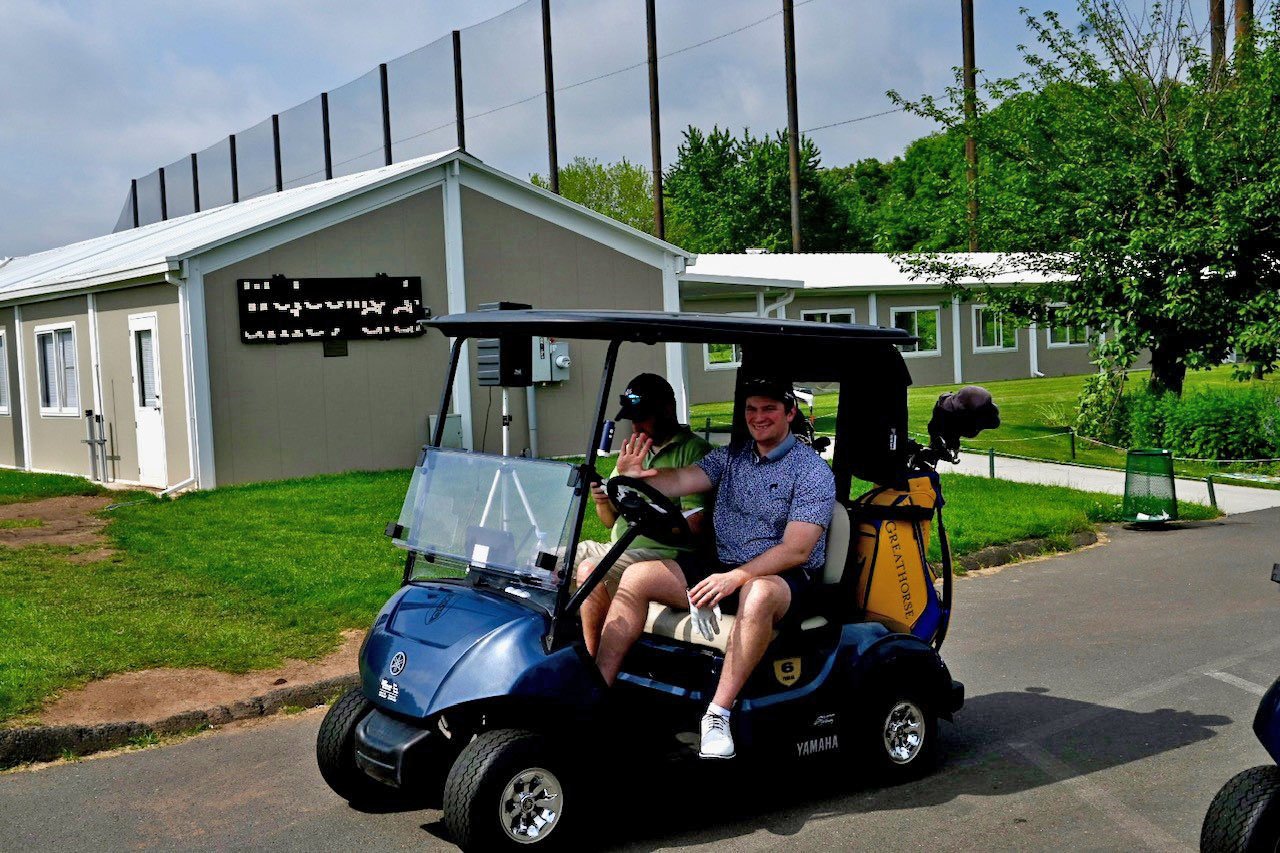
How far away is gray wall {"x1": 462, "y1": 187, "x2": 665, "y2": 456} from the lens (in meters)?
18.7

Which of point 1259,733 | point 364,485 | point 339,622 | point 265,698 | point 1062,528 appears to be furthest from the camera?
point 364,485

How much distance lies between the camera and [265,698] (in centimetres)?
707

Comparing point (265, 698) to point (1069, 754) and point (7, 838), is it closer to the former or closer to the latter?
point (7, 838)

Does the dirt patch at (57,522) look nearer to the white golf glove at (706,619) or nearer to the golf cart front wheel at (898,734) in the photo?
the white golf glove at (706,619)

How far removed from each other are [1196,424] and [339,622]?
13684mm

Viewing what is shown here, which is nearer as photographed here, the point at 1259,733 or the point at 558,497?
the point at 1259,733

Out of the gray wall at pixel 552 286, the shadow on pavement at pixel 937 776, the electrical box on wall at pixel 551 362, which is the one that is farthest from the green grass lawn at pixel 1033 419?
the shadow on pavement at pixel 937 776

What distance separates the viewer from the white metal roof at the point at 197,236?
16.7 metres

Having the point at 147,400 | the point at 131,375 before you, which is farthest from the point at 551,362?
the point at 131,375

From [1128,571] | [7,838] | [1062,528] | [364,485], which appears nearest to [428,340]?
[364,485]

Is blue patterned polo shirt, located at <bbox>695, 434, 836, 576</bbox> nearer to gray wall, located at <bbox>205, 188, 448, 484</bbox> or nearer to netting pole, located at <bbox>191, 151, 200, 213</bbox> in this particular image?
gray wall, located at <bbox>205, 188, 448, 484</bbox>

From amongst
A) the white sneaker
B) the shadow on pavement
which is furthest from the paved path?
the white sneaker

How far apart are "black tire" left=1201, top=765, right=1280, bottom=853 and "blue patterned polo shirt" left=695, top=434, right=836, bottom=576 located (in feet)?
5.94

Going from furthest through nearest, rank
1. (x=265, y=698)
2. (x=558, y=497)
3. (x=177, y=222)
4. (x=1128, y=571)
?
(x=177, y=222)
(x=1128, y=571)
(x=265, y=698)
(x=558, y=497)
